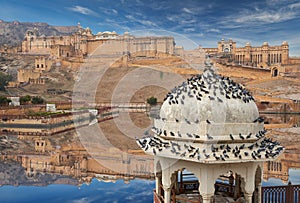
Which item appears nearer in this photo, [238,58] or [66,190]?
[66,190]

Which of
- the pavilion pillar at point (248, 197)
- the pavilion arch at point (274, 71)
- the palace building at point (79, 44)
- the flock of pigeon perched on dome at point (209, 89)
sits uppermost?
the palace building at point (79, 44)

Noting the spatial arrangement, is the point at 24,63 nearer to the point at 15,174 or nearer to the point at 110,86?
the point at 110,86

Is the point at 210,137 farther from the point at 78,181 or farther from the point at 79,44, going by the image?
the point at 79,44

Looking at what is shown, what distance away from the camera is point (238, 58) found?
4897 cm

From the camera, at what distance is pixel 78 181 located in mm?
8602

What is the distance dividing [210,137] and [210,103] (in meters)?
0.29

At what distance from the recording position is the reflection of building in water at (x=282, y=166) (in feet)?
24.3

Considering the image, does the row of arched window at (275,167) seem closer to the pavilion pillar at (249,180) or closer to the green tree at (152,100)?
the pavilion pillar at (249,180)

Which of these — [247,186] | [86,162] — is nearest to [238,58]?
[86,162]

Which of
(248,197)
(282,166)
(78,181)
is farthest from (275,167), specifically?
(248,197)

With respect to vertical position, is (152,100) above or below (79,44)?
below

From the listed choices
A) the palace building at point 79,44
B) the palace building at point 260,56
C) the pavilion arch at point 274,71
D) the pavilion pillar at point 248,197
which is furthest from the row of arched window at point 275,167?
the palace building at point 79,44

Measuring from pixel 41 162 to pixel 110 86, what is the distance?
28.8 meters

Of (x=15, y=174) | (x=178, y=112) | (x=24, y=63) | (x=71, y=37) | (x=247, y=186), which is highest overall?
(x=71, y=37)
